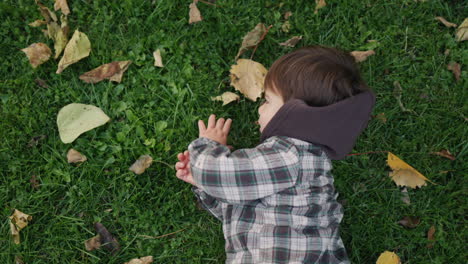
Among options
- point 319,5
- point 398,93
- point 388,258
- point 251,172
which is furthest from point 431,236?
point 319,5

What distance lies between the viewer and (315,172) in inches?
75.1

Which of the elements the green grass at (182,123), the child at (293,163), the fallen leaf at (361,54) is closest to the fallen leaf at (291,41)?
the green grass at (182,123)

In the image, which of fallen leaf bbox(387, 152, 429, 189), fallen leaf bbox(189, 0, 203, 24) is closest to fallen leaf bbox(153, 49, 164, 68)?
fallen leaf bbox(189, 0, 203, 24)

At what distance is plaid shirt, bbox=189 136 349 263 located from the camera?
1833 mm

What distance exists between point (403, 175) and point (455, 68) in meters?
0.89

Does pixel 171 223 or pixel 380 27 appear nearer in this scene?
pixel 171 223

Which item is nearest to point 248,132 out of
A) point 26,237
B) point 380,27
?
point 380,27

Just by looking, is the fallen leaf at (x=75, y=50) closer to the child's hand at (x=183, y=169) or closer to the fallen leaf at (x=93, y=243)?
the child's hand at (x=183, y=169)

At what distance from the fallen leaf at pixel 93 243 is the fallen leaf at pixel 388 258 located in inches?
65.3

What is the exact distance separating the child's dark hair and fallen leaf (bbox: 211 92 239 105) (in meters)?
0.50

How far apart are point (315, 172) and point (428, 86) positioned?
130cm

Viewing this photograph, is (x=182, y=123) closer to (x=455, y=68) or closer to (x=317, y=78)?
(x=317, y=78)

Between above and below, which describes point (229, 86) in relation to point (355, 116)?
below

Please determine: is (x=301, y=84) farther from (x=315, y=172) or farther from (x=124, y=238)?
(x=124, y=238)
